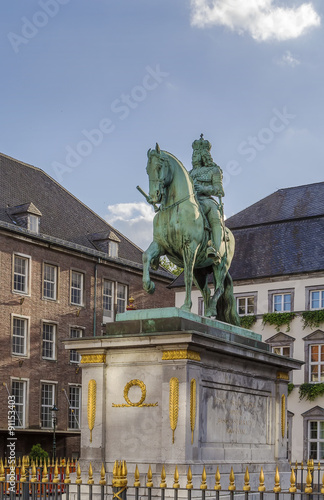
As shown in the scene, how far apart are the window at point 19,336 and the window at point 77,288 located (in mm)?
4241

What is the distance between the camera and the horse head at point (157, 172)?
46.2ft

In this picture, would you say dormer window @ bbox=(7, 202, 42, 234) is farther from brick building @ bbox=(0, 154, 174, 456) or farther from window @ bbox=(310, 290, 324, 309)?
window @ bbox=(310, 290, 324, 309)

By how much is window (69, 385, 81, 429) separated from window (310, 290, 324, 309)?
1338 centimetres

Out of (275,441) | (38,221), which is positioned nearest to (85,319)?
(38,221)

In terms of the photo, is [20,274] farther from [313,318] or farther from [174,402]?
[174,402]

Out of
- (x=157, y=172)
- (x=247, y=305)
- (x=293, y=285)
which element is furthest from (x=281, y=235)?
(x=157, y=172)

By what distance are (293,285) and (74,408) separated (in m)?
13.2

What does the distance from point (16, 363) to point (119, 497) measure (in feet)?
103

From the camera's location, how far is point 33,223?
1692 inches

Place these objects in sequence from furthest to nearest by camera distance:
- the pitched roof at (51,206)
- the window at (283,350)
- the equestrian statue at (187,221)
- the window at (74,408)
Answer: the pitched roof at (51,206) → the window at (74,408) → the window at (283,350) → the equestrian statue at (187,221)

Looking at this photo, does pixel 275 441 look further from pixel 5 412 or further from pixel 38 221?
pixel 38 221

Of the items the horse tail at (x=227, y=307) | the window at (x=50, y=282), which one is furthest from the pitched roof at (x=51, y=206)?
the horse tail at (x=227, y=307)

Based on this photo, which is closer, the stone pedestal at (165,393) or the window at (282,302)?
the stone pedestal at (165,393)

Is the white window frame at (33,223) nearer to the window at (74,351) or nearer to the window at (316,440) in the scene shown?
the window at (74,351)
